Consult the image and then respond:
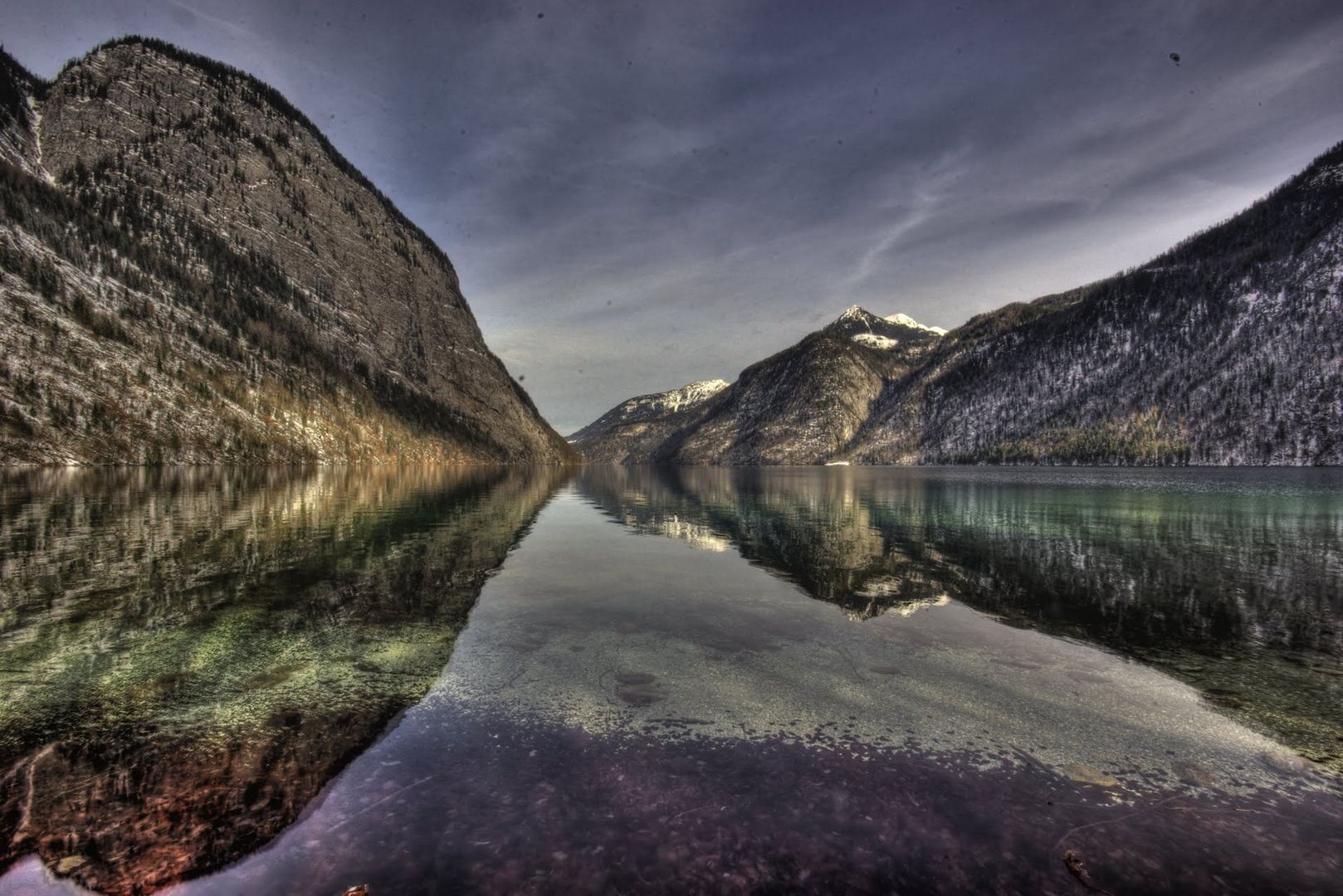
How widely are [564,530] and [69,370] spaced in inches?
4397

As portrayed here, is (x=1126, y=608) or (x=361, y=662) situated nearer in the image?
(x=361, y=662)

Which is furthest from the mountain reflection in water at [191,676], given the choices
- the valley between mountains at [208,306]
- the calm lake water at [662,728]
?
the valley between mountains at [208,306]

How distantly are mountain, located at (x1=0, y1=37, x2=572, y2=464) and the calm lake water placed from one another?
355ft

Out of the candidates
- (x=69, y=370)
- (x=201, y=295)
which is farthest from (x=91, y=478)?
(x=201, y=295)

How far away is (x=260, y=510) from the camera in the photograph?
34.3 metres

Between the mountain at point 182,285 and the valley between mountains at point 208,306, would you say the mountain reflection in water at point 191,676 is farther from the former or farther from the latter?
the valley between mountains at point 208,306

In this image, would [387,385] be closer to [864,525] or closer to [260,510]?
[260,510]

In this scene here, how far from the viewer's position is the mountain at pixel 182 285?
315 feet

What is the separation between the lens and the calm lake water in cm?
488

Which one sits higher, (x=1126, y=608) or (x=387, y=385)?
(x=387, y=385)

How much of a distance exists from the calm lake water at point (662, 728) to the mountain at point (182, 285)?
108315mm

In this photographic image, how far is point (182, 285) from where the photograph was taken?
135m

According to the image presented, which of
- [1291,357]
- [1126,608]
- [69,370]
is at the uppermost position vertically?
[1291,357]

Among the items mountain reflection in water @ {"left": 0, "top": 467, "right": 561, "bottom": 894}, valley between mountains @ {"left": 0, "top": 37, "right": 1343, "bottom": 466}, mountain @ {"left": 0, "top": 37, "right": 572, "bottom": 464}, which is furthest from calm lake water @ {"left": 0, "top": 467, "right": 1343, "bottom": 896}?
valley between mountains @ {"left": 0, "top": 37, "right": 1343, "bottom": 466}
